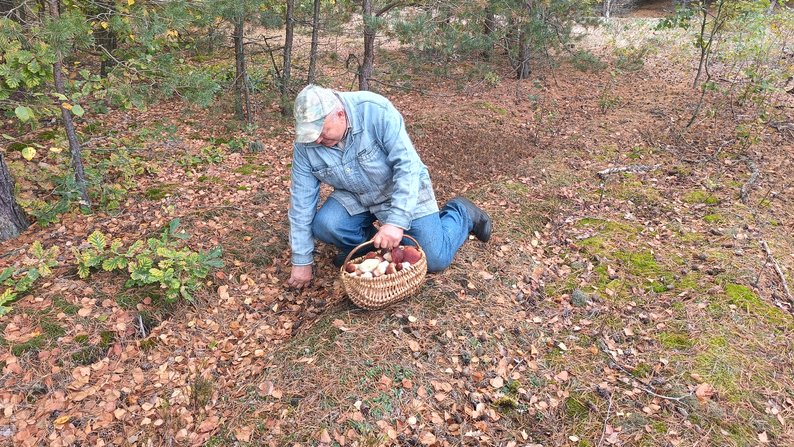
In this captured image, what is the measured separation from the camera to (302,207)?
3014 millimetres

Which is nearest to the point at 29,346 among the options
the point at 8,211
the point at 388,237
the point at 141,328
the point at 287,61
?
the point at 141,328

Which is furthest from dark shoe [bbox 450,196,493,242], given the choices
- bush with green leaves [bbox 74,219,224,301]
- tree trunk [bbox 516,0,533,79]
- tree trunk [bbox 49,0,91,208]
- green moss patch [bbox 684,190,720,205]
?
tree trunk [bbox 516,0,533,79]

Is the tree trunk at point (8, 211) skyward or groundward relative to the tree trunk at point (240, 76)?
→ groundward

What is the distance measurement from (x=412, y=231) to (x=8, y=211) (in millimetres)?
2979

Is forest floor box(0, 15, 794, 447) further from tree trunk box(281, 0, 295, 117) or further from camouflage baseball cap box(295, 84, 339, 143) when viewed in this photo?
tree trunk box(281, 0, 295, 117)

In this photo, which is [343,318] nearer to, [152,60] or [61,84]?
[61,84]

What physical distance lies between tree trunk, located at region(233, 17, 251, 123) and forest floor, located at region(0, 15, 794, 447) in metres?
1.23

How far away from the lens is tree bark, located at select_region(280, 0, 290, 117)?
5.44 meters

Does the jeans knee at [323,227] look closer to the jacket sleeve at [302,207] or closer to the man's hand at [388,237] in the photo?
the jacket sleeve at [302,207]

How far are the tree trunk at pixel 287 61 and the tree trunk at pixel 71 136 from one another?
2.75 metres

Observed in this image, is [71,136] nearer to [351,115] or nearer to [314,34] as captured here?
[351,115]

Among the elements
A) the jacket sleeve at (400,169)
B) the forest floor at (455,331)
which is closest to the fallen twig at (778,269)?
the forest floor at (455,331)

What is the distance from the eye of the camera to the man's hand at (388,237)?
2812mm

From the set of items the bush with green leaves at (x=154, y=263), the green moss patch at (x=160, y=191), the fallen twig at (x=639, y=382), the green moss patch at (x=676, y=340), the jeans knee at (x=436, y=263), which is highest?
the green moss patch at (x=160, y=191)
